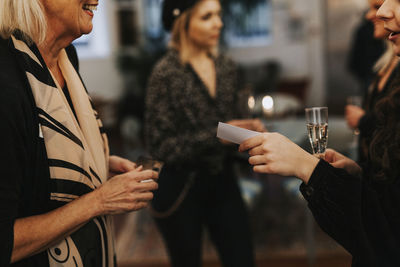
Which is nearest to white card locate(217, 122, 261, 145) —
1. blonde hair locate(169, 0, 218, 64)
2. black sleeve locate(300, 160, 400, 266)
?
black sleeve locate(300, 160, 400, 266)

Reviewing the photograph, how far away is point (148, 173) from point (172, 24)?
1253 millimetres

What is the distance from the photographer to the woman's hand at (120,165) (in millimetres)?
1515

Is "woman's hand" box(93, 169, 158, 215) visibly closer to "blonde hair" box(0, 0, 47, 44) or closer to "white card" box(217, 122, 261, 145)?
"white card" box(217, 122, 261, 145)

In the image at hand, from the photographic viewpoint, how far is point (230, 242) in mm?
2090

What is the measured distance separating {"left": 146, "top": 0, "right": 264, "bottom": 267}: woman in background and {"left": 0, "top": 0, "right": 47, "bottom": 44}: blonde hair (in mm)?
995

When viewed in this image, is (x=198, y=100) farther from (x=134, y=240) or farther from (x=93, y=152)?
(x=134, y=240)

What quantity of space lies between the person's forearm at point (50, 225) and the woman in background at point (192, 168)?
0.90 meters

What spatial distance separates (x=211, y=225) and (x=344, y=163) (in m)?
0.99

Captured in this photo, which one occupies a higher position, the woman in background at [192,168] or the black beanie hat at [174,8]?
the black beanie hat at [174,8]

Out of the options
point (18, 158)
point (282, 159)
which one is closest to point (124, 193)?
point (18, 158)

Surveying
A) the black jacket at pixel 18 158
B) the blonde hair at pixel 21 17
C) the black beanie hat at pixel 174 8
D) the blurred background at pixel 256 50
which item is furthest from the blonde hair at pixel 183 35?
the blurred background at pixel 256 50

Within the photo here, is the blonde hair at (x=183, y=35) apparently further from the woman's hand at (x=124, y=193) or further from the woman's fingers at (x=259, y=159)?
the woman's fingers at (x=259, y=159)

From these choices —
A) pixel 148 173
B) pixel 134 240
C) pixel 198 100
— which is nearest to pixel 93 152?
pixel 148 173

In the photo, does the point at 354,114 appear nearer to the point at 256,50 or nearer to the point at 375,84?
the point at 375,84
